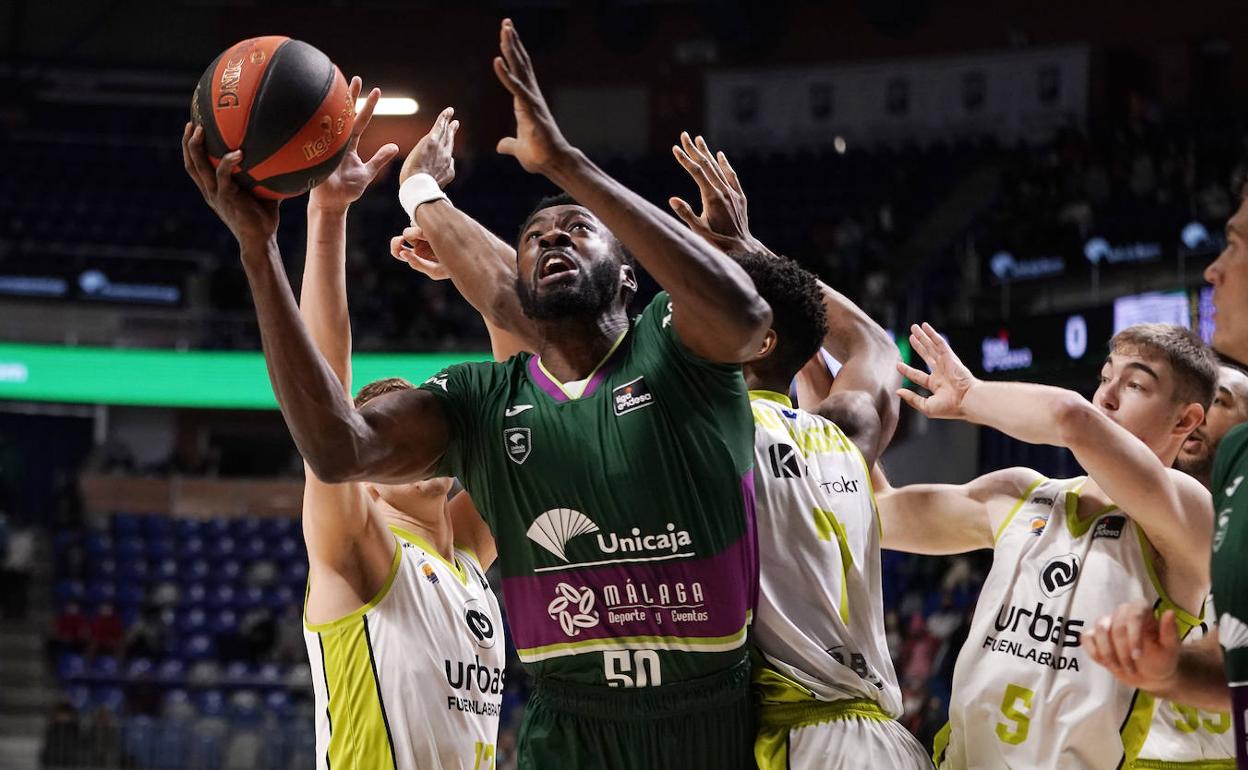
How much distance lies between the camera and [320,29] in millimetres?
26734

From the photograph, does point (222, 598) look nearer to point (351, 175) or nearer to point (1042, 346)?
Result: point (1042, 346)

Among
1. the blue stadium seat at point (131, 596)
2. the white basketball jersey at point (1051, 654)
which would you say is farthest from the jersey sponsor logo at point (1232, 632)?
the blue stadium seat at point (131, 596)

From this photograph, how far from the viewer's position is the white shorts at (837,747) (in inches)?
134

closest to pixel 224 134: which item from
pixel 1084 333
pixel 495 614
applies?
pixel 495 614

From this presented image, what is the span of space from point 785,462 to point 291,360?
128 centimetres

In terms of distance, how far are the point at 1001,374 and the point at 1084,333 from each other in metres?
1.01

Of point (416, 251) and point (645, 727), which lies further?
point (416, 251)

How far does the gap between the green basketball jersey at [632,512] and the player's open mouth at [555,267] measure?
0.22m

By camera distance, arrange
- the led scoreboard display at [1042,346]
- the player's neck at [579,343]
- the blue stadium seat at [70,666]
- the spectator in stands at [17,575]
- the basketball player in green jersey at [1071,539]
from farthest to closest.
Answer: the spectator in stands at [17,575] < the blue stadium seat at [70,666] < the led scoreboard display at [1042,346] < the basketball player in green jersey at [1071,539] < the player's neck at [579,343]

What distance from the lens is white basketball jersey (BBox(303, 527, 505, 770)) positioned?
4.10 meters

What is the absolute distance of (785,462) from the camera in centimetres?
363

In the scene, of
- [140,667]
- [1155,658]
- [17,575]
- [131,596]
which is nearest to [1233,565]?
[1155,658]

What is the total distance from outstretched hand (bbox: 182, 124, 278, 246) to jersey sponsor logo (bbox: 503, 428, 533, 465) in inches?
27.9

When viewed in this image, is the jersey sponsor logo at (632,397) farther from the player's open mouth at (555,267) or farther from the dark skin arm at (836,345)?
the dark skin arm at (836,345)
